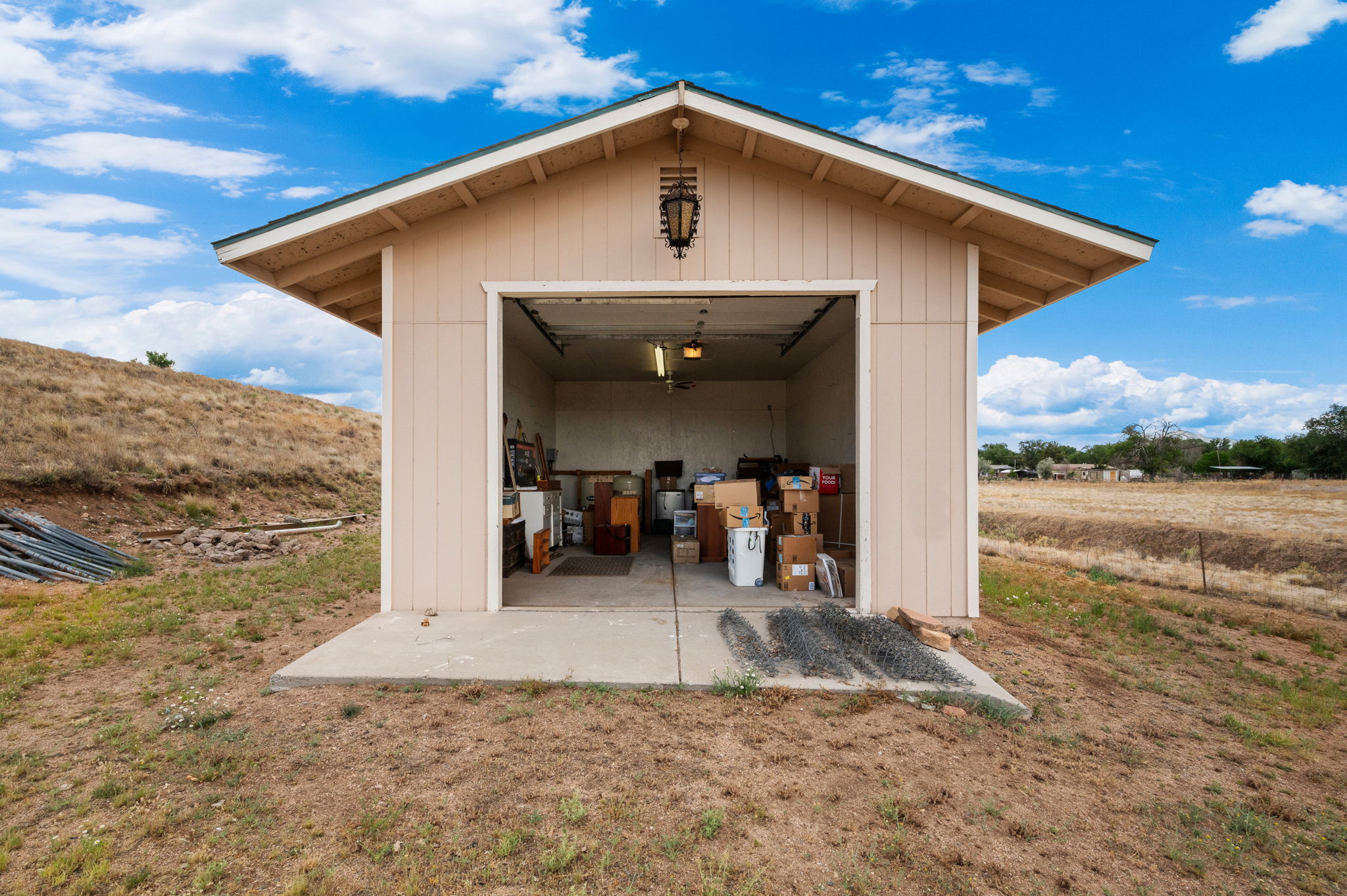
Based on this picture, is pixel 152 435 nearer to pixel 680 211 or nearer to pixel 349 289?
pixel 349 289

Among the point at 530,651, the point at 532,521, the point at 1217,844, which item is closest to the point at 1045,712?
the point at 1217,844

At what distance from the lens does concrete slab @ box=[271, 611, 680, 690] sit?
12.7 feet

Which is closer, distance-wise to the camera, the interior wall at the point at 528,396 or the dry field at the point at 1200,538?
the interior wall at the point at 528,396

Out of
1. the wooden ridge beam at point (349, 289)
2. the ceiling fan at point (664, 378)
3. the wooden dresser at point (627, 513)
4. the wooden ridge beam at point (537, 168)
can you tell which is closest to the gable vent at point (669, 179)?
the wooden ridge beam at point (537, 168)

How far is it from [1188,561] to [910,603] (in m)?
11.1

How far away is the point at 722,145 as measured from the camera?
5.14 metres

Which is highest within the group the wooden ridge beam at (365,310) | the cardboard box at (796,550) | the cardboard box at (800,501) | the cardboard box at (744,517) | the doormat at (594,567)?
the wooden ridge beam at (365,310)

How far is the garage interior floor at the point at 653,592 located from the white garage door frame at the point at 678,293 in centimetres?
52

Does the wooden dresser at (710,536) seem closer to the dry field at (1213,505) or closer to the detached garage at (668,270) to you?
the detached garage at (668,270)

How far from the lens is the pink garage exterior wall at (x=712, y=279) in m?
5.18

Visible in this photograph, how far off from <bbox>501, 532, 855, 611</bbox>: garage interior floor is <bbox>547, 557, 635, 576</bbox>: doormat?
0.12 meters

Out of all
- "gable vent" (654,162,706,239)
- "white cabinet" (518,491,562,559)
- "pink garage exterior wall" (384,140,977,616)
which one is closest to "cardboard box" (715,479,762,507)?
"pink garage exterior wall" (384,140,977,616)

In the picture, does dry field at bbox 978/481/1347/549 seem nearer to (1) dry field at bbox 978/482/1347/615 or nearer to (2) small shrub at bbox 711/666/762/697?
(1) dry field at bbox 978/482/1347/615

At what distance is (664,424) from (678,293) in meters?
7.55
